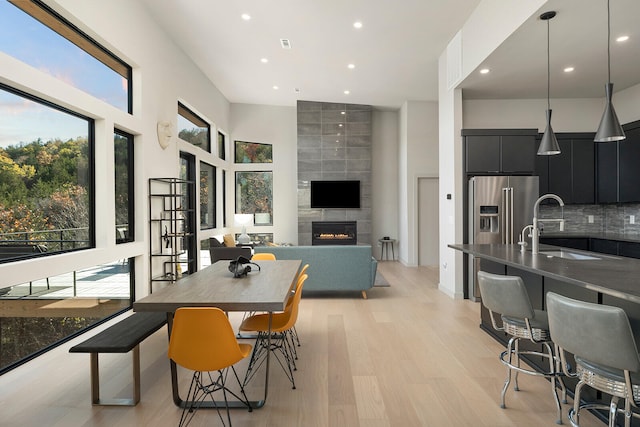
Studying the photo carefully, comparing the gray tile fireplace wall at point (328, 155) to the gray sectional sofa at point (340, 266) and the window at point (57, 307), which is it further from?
the window at point (57, 307)

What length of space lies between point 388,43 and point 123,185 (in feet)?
13.3

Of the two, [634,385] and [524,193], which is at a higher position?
[524,193]

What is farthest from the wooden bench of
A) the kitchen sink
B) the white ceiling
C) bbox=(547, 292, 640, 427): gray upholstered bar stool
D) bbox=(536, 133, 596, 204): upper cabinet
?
bbox=(536, 133, 596, 204): upper cabinet

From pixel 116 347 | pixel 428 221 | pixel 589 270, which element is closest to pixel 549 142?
pixel 589 270

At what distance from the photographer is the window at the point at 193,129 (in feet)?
21.7

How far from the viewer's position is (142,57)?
16.2 ft

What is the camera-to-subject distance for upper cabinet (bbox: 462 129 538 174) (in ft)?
17.6

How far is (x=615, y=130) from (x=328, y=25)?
11.8 feet

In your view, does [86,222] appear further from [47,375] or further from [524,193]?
[524,193]

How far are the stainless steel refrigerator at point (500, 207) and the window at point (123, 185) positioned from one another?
4484 millimetres

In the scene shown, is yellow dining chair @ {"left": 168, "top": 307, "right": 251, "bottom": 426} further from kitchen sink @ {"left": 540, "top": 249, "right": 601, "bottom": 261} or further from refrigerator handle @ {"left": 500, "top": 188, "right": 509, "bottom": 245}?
refrigerator handle @ {"left": 500, "top": 188, "right": 509, "bottom": 245}

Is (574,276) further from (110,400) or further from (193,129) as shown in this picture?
(193,129)

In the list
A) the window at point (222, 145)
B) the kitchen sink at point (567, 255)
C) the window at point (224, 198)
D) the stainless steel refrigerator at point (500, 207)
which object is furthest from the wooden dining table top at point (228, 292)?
the window at point (222, 145)

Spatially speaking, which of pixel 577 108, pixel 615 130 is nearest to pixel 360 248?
pixel 615 130
